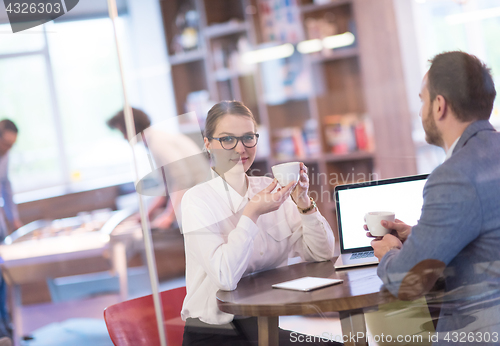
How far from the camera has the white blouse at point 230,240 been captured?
1103mm

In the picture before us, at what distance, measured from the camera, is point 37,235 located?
4.47 feet

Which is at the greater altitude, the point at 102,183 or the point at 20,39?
the point at 20,39

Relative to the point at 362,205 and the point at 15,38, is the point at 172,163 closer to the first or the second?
the point at 362,205

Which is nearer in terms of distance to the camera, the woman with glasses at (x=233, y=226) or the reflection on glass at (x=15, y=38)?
the woman with glasses at (x=233, y=226)

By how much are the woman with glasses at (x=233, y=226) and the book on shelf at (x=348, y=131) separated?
1431mm

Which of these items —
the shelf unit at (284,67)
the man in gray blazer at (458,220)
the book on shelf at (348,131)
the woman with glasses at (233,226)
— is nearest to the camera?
the man in gray blazer at (458,220)

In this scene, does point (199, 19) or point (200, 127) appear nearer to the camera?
point (200, 127)

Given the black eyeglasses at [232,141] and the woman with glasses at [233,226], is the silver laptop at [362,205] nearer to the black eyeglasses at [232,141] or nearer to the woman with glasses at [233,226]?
the woman with glasses at [233,226]

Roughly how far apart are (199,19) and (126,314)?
3.86 feet

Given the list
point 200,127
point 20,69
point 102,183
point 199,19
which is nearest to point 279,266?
point 200,127

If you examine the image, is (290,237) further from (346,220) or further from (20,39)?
(20,39)

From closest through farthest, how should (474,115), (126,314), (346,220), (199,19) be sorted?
1. (474,115)
2. (346,220)
3. (126,314)
4. (199,19)

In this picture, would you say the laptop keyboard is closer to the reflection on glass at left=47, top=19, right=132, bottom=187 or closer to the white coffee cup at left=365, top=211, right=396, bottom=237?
the white coffee cup at left=365, top=211, right=396, bottom=237

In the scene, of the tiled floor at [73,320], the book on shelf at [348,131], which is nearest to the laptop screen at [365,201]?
the tiled floor at [73,320]
